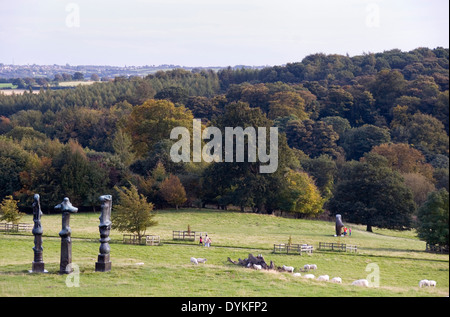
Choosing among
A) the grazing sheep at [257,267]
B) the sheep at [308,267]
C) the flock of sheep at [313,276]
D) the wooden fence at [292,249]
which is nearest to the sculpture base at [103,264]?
the grazing sheep at [257,267]

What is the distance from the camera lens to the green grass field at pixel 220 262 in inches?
919

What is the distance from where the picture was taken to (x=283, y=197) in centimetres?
6334

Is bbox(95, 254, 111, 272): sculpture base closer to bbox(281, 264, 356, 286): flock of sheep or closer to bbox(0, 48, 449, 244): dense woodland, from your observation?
bbox(281, 264, 356, 286): flock of sheep

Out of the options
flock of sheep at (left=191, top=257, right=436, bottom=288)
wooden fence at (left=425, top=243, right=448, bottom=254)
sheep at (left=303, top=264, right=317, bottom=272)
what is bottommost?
wooden fence at (left=425, top=243, right=448, bottom=254)

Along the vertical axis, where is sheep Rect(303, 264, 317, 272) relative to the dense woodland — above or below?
below

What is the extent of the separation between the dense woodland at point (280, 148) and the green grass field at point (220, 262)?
348 centimetres

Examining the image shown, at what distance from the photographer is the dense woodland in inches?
2440

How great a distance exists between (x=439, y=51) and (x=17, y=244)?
435 ft

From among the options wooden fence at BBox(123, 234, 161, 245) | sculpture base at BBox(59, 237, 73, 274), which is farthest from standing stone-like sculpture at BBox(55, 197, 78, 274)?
wooden fence at BBox(123, 234, 161, 245)

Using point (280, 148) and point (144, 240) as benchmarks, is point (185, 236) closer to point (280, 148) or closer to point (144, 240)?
point (144, 240)

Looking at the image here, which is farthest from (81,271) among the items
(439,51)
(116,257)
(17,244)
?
(439,51)

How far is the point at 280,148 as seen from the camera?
64.3m

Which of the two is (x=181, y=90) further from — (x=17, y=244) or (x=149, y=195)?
(x=17, y=244)

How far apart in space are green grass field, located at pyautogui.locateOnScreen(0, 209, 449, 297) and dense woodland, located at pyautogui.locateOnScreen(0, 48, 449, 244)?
11.4 feet
